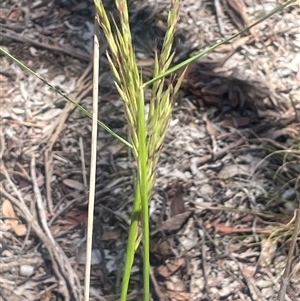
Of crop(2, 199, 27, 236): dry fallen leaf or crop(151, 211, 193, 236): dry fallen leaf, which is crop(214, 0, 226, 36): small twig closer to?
crop(151, 211, 193, 236): dry fallen leaf

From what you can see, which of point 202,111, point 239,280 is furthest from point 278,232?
point 202,111

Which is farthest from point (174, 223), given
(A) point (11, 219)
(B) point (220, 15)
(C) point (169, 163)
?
(B) point (220, 15)

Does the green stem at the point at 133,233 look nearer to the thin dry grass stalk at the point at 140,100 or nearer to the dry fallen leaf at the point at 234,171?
the thin dry grass stalk at the point at 140,100

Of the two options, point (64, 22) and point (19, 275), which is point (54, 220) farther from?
point (64, 22)

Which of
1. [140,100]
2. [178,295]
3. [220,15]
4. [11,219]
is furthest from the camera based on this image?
[220,15]

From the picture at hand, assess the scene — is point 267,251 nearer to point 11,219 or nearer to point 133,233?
point 11,219

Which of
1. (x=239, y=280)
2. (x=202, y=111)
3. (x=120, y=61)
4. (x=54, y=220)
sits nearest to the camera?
(x=120, y=61)

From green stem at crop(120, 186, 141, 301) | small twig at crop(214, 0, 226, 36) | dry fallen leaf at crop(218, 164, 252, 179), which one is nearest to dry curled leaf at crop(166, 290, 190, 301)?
dry fallen leaf at crop(218, 164, 252, 179)
